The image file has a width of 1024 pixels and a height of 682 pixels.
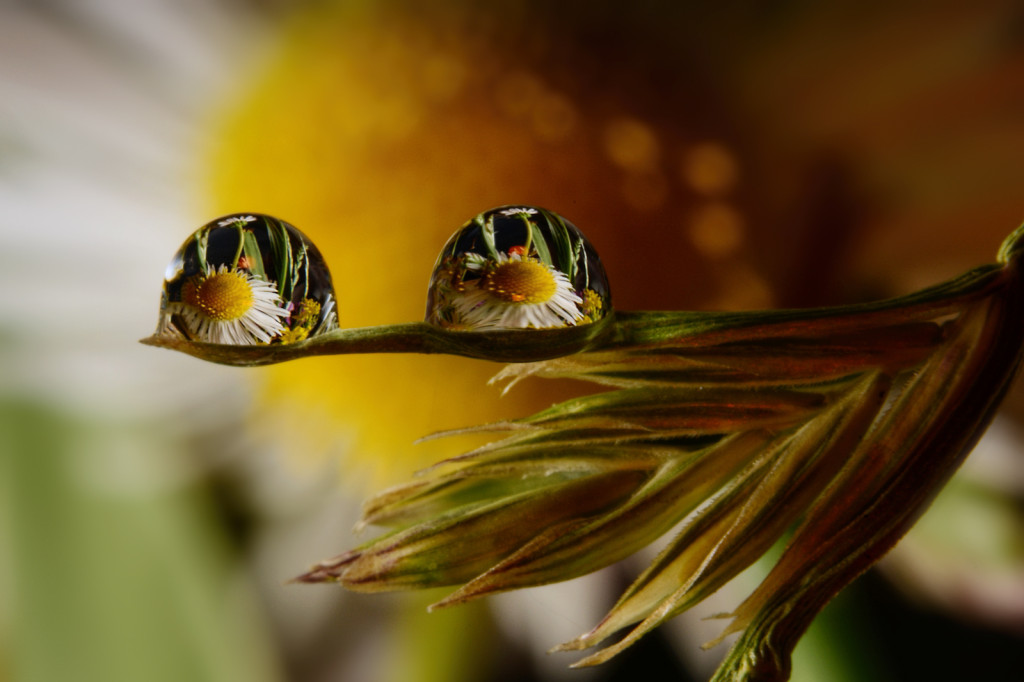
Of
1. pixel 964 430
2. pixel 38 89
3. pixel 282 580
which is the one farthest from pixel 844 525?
pixel 38 89

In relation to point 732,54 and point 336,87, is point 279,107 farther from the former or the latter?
point 732,54
